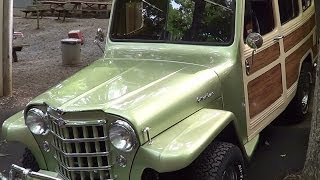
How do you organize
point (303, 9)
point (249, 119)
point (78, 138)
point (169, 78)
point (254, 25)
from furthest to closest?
point (303, 9), point (254, 25), point (249, 119), point (169, 78), point (78, 138)

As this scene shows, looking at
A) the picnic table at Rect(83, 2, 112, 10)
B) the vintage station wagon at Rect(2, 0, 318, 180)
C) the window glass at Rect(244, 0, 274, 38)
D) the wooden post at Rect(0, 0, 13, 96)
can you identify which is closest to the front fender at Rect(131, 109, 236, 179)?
the vintage station wagon at Rect(2, 0, 318, 180)

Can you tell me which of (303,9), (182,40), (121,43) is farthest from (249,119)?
(303,9)

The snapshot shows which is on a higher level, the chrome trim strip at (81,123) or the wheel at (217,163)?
the chrome trim strip at (81,123)

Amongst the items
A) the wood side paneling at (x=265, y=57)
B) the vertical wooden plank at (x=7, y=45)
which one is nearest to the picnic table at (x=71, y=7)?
the vertical wooden plank at (x=7, y=45)

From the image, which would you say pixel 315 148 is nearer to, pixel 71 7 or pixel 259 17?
pixel 259 17

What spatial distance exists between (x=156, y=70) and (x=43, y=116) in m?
1.06

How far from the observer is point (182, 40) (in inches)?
182

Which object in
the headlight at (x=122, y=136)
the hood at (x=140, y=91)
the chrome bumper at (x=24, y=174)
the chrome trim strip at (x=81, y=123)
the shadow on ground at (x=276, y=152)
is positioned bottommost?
the shadow on ground at (x=276, y=152)

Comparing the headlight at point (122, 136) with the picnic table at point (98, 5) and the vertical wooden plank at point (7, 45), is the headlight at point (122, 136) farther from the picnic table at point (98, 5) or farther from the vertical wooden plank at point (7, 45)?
the picnic table at point (98, 5)

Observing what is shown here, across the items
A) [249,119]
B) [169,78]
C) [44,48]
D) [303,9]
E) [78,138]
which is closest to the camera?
[78,138]

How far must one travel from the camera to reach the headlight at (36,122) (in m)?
3.63

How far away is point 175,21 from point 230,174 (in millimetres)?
1591

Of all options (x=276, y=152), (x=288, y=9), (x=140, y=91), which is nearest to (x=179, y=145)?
(x=140, y=91)

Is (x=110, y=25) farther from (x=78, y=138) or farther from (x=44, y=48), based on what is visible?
(x=44, y=48)
